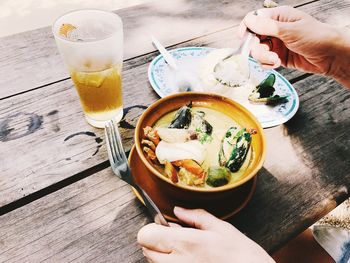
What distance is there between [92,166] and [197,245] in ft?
1.20

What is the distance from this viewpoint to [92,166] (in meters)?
0.91

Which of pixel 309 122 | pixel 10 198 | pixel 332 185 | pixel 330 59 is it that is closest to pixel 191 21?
pixel 330 59

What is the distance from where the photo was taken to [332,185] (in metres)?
0.93

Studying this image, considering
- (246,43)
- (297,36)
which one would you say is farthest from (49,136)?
(297,36)

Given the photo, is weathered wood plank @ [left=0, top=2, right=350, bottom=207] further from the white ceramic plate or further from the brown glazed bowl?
the brown glazed bowl

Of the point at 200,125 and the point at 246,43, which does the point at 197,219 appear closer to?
the point at 200,125

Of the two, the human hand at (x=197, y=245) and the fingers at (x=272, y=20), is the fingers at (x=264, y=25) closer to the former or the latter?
the fingers at (x=272, y=20)

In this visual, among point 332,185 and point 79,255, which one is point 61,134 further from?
point 332,185

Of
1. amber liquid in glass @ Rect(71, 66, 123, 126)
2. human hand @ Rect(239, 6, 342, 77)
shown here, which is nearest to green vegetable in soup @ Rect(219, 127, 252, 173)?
amber liquid in glass @ Rect(71, 66, 123, 126)

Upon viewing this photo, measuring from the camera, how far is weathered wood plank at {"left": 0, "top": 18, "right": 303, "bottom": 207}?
874 millimetres

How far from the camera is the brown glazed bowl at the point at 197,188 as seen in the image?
0.72 m

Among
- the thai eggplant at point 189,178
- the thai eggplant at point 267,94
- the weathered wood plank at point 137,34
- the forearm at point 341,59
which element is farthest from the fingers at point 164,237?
the forearm at point 341,59

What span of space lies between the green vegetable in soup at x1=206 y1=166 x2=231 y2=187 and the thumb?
0.24ft

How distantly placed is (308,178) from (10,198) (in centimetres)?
79
